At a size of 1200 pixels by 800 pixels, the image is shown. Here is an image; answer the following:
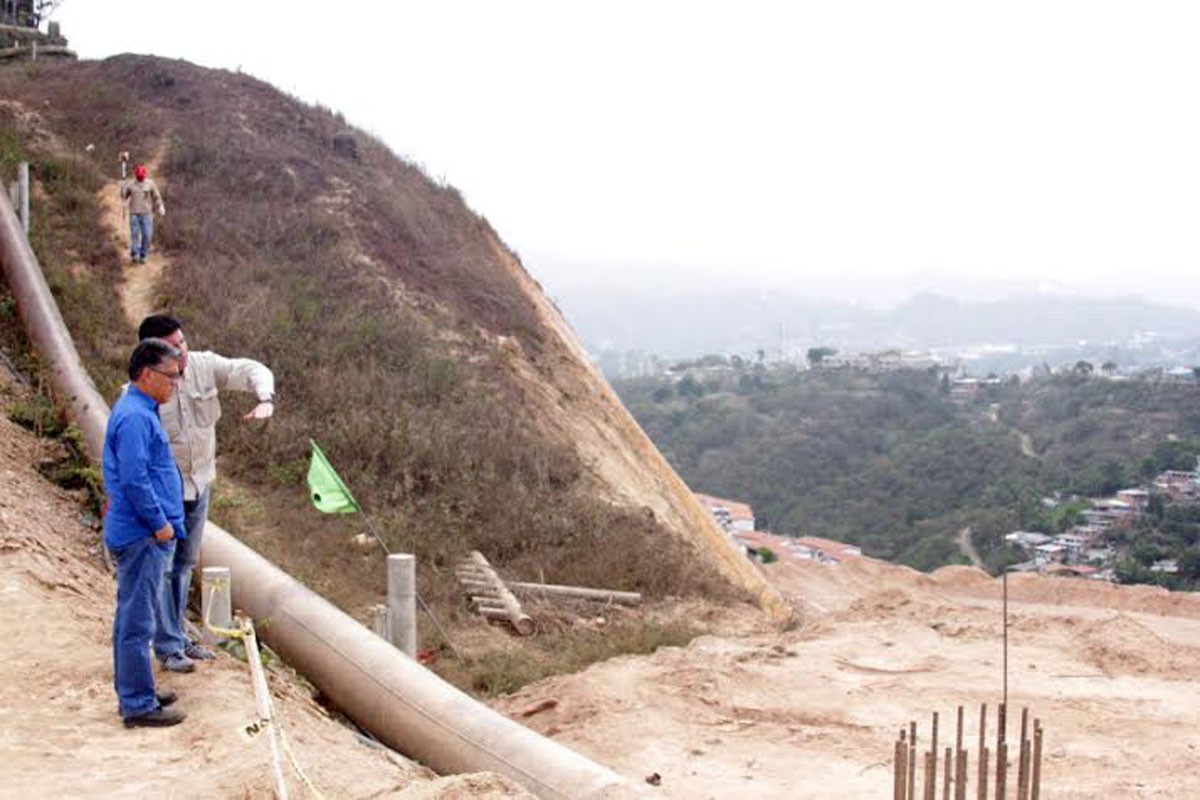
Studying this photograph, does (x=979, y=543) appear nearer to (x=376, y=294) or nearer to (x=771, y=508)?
(x=771, y=508)

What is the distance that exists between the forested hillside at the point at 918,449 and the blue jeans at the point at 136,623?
93.5 ft

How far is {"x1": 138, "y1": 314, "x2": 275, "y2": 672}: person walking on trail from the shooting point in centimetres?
573

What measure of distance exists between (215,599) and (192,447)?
1026mm

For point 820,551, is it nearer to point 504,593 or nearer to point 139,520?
point 504,593

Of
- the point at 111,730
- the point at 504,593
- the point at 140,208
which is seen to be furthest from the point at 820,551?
the point at 111,730

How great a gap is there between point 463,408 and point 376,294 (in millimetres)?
3612

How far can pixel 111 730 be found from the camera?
5086mm

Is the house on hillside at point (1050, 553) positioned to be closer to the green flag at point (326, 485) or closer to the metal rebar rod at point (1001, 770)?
the green flag at point (326, 485)

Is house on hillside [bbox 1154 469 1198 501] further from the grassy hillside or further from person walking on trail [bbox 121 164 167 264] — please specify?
person walking on trail [bbox 121 164 167 264]

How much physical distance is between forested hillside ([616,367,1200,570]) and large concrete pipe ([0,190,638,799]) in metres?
26.8

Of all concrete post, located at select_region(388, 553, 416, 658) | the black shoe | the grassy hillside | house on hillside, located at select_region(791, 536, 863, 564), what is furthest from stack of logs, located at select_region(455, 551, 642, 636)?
house on hillside, located at select_region(791, 536, 863, 564)

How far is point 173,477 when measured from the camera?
17.4ft

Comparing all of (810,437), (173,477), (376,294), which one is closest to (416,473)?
(376,294)

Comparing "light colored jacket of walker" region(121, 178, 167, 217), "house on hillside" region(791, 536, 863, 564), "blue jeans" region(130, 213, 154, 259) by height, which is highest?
"light colored jacket of walker" region(121, 178, 167, 217)
